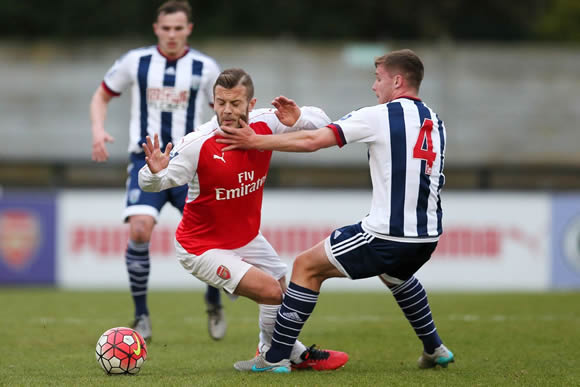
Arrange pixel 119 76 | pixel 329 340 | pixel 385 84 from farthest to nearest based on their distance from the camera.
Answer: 1. pixel 119 76
2. pixel 329 340
3. pixel 385 84

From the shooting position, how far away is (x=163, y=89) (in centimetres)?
731

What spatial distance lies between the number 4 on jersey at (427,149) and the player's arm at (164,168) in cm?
134

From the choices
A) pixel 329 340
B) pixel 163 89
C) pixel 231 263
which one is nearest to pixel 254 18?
pixel 163 89

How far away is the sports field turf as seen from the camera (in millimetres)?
5211

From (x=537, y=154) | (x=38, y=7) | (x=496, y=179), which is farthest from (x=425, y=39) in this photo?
(x=496, y=179)

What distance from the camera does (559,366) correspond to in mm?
5723

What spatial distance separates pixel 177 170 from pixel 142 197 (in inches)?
75.0

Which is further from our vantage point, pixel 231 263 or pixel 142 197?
pixel 142 197

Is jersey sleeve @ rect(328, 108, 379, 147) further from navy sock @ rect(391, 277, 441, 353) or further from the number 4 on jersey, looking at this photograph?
navy sock @ rect(391, 277, 441, 353)

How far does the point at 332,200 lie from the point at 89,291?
356 cm

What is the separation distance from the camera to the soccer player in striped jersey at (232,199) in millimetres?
5332

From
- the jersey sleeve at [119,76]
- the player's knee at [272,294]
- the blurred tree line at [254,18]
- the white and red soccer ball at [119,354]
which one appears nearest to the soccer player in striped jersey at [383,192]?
the player's knee at [272,294]

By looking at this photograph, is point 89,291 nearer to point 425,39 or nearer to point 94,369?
point 94,369

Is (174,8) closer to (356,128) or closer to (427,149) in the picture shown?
(356,128)
